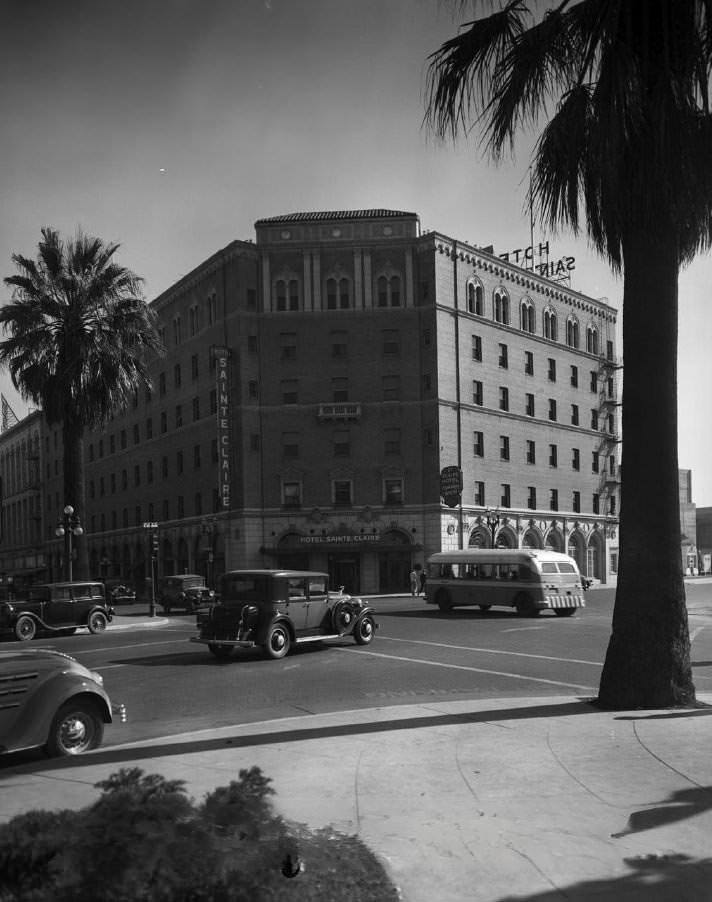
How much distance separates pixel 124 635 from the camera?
2545cm

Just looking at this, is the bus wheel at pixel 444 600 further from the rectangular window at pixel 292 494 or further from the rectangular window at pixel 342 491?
the rectangular window at pixel 292 494

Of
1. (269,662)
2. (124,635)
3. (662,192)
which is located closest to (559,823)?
(662,192)

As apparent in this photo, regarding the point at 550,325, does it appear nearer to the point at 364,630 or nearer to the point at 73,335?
the point at 73,335

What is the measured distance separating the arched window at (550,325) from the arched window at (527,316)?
5.68 feet

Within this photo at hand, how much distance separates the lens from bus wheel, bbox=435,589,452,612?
108ft

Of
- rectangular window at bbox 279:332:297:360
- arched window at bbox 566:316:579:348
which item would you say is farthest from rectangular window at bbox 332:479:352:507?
arched window at bbox 566:316:579:348

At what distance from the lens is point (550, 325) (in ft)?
209

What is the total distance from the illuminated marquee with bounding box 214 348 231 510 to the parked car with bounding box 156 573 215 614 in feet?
43.8

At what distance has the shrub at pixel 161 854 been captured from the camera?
3117 mm

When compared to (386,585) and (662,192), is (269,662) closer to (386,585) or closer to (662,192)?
(662,192)

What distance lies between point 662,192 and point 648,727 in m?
5.83

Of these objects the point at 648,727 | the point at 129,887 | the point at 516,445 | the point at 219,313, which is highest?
the point at 219,313

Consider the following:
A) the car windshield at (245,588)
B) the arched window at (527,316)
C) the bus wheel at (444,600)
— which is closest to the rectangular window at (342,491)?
the arched window at (527,316)

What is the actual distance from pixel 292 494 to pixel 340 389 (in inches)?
297
